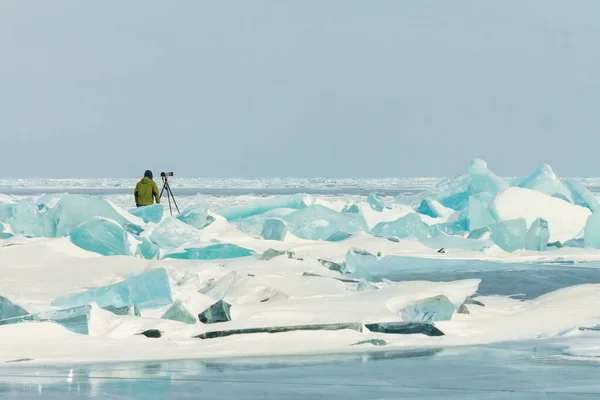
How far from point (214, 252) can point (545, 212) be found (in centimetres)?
539

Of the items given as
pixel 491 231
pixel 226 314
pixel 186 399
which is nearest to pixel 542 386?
pixel 186 399

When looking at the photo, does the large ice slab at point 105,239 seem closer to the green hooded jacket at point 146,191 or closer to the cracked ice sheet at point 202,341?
the green hooded jacket at point 146,191

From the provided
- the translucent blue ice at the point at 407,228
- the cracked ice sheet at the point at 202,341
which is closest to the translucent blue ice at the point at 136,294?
the cracked ice sheet at the point at 202,341

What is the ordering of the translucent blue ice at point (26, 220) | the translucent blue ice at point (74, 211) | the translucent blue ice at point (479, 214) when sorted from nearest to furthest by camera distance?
the translucent blue ice at point (74, 211)
the translucent blue ice at point (26, 220)
the translucent blue ice at point (479, 214)

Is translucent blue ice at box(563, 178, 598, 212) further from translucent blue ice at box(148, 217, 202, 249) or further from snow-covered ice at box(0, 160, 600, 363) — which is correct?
translucent blue ice at box(148, 217, 202, 249)

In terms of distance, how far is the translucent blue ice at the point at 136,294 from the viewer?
260 inches

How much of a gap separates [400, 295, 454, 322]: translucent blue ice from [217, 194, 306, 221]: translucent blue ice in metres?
11.0

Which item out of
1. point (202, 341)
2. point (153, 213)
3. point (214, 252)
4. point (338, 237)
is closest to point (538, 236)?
point (338, 237)

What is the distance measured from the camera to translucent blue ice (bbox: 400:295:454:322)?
6.16 meters

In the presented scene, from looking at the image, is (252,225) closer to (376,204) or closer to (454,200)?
(376,204)

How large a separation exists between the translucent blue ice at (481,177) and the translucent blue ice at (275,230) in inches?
229

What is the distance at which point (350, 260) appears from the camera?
392 inches

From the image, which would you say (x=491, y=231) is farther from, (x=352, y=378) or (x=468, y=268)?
(x=352, y=378)

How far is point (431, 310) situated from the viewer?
6207mm
